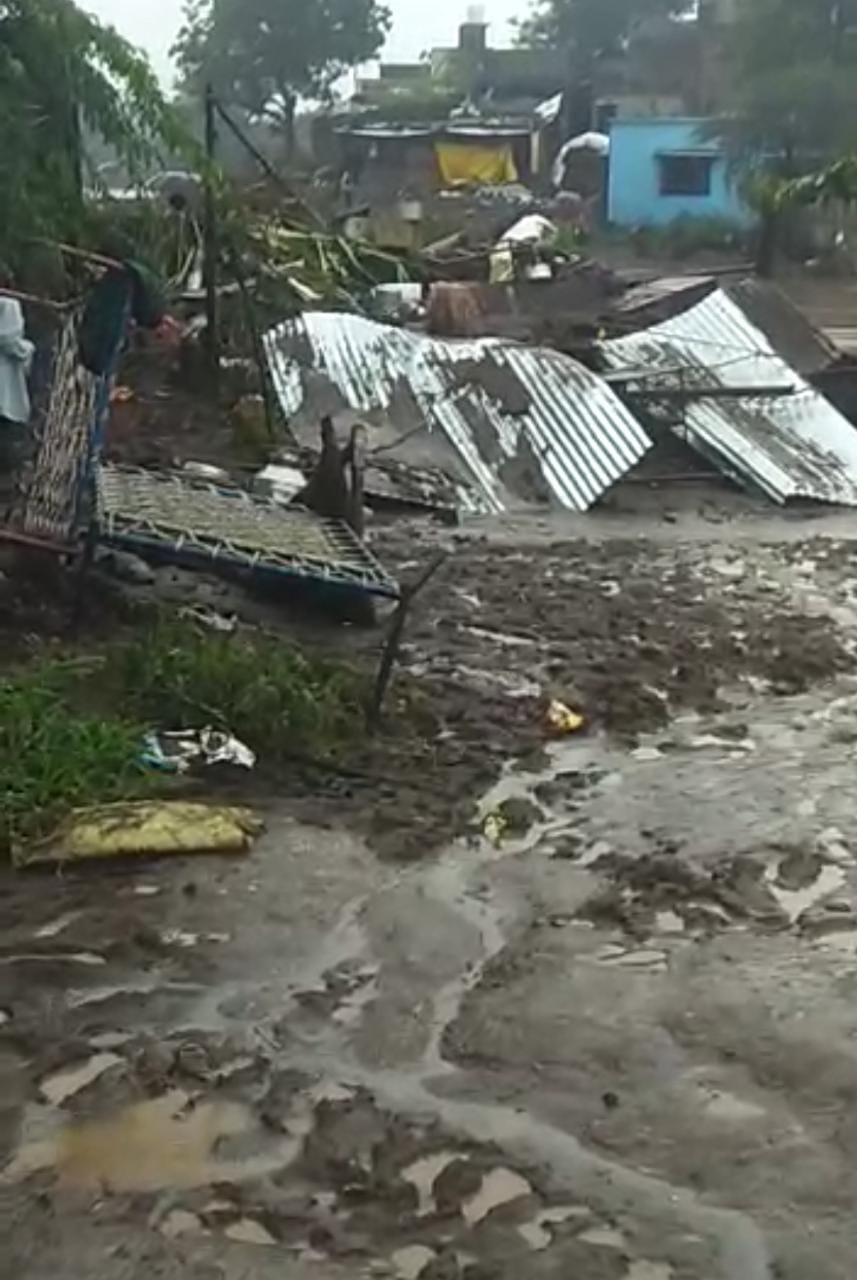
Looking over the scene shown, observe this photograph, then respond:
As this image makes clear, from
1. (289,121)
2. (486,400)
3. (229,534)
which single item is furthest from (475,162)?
(229,534)

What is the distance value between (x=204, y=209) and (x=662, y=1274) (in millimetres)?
10676

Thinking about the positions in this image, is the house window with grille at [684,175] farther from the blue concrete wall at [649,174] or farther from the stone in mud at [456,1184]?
the stone in mud at [456,1184]

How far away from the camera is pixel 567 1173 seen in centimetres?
400

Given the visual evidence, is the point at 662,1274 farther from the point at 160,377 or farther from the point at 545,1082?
the point at 160,377

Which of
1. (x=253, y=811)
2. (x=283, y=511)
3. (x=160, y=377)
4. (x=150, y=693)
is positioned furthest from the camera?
(x=160, y=377)

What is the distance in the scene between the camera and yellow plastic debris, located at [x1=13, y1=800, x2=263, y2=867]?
5551mm

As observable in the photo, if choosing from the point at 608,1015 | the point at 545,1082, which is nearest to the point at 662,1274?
the point at 545,1082

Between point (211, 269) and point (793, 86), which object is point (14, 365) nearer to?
point (211, 269)

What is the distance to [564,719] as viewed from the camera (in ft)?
23.3

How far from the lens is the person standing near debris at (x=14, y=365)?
8.12 metres

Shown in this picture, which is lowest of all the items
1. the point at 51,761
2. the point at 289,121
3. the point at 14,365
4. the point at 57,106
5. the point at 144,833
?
the point at 144,833

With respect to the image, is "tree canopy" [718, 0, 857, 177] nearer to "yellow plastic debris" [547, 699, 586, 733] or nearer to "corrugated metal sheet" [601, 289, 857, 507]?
"corrugated metal sheet" [601, 289, 857, 507]

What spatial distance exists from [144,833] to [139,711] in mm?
1027

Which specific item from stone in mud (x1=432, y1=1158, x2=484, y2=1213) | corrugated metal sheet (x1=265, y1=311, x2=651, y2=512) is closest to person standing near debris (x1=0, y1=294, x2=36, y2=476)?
corrugated metal sheet (x1=265, y1=311, x2=651, y2=512)
